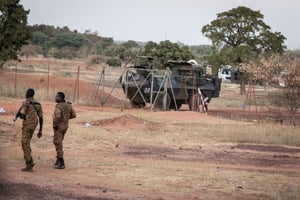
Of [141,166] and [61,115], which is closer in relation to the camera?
[61,115]

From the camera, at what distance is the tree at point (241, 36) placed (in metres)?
50.1

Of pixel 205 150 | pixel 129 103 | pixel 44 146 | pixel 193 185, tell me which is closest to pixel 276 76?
pixel 129 103

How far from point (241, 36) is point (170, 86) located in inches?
806

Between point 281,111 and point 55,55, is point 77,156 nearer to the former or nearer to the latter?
point 281,111

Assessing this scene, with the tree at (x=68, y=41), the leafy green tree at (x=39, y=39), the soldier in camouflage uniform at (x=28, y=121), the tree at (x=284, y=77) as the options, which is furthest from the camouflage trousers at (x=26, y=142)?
the tree at (x=68, y=41)

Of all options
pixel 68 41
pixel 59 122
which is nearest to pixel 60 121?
pixel 59 122

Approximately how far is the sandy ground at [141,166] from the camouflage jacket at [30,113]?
0.95m

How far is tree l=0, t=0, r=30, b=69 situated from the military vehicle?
8.08 m

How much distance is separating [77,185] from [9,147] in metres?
5.22

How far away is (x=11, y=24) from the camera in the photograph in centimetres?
3641

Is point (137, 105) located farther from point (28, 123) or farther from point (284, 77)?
point (28, 123)

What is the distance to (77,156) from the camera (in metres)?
15.0

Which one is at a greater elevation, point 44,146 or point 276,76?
point 276,76

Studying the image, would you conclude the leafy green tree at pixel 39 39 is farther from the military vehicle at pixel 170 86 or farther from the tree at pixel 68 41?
the military vehicle at pixel 170 86
